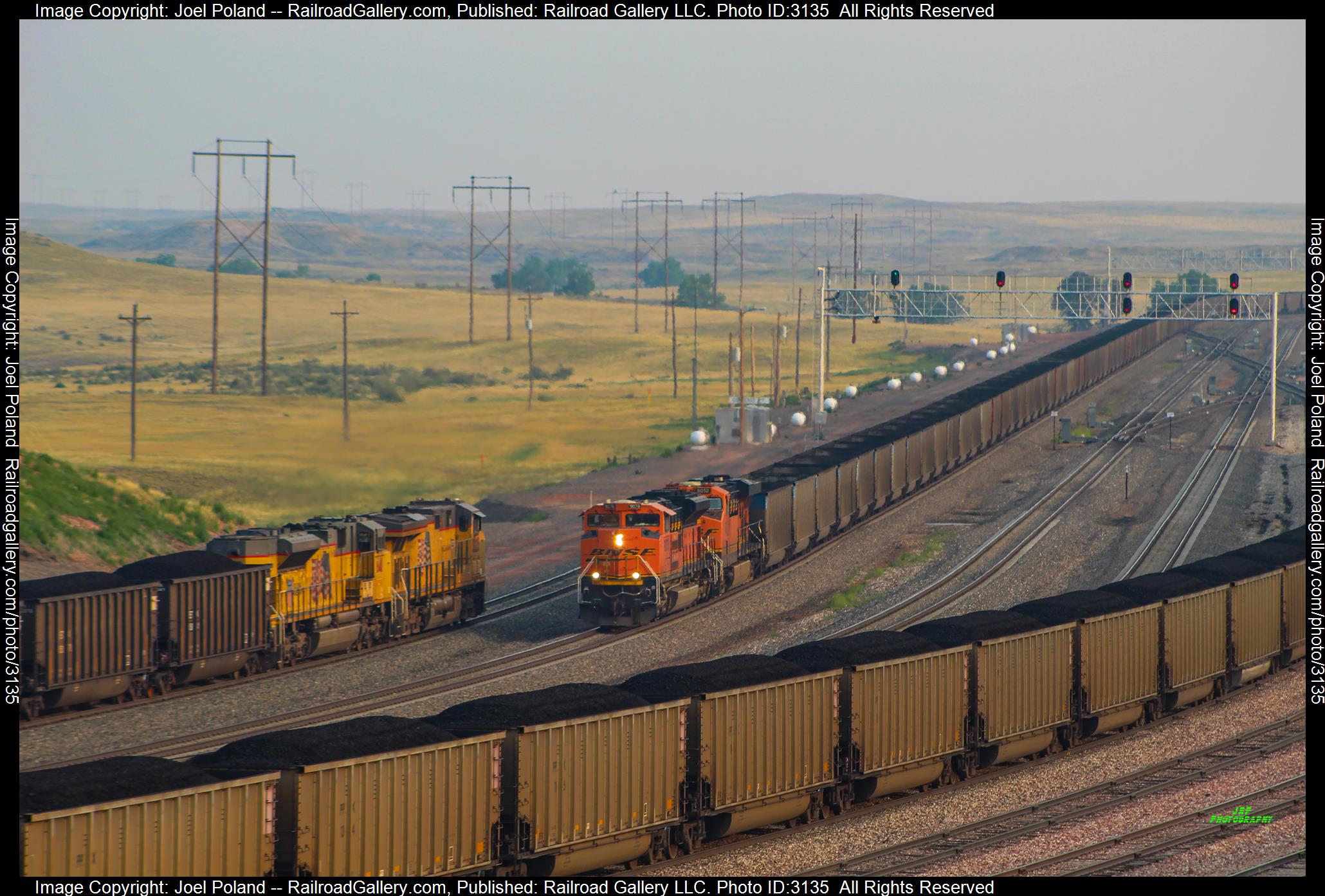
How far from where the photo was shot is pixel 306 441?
7550 cm

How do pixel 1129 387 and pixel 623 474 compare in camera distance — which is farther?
pixel 1129 387

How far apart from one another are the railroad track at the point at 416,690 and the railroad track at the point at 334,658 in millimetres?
187

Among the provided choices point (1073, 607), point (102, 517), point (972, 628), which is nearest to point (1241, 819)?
point (972, 628)

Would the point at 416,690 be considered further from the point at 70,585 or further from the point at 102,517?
the point at 102,517

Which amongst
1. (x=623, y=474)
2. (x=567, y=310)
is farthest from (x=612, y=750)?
(x=567, y=310)

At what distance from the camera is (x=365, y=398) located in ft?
346

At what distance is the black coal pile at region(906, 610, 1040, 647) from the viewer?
26.7 meters

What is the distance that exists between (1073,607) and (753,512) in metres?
17.9

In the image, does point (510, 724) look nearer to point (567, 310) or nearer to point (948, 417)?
point (948, 417)

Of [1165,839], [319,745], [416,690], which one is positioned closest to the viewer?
[319,745]

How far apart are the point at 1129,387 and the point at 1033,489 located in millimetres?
42534

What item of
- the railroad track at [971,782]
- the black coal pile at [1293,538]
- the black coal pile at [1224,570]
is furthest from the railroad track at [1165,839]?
the black coal pile at [1293,538]

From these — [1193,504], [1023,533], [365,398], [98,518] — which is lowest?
[1023,533]

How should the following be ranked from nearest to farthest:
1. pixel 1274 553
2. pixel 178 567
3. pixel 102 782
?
pixel 102 782
pixel 178 567
pixel 1274 553
